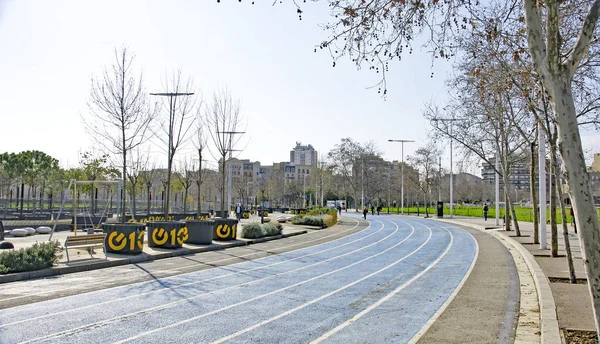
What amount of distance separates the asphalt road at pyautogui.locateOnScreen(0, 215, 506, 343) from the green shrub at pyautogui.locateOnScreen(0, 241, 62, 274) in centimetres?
317

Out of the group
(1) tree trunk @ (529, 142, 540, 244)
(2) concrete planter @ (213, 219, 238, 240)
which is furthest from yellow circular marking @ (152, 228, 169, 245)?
(1) tree trunk @ (529, 142, 540, 244)

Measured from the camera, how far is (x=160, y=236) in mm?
19203

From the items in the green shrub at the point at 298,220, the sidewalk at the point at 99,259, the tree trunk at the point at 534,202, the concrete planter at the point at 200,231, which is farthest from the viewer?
the green shrub at the point at 298,220

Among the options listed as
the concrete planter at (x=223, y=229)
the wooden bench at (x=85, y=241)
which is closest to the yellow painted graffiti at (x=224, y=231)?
the concrete planter at (x=223, y=229)

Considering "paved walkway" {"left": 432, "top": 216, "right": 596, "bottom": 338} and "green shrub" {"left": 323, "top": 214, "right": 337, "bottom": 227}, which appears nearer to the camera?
"paved walkway" {"left": 432, "top": 216, "right": 596, "bottom": 338}

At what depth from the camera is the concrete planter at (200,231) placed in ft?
69.3

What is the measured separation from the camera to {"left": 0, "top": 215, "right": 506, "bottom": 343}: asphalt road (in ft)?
23.2

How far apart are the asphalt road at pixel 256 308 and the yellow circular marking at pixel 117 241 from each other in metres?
4.52

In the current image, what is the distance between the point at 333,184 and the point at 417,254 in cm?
7537

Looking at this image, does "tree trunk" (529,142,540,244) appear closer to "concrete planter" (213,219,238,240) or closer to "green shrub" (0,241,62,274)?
"concrete planter" (213,219,238,240)

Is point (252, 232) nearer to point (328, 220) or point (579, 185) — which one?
point (328, 220)

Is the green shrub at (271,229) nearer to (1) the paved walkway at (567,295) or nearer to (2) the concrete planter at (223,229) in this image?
(2) the concrete planter at (223,229)

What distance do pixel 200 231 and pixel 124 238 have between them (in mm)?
4522

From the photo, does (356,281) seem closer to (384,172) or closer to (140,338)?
(140,338)
